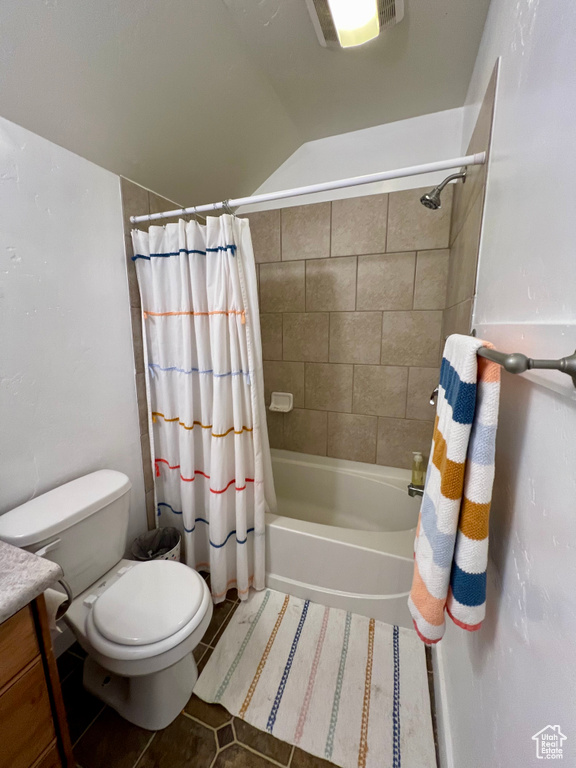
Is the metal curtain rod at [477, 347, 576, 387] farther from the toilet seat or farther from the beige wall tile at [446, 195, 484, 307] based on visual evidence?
the toilet seat

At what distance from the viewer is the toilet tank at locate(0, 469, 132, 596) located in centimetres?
98

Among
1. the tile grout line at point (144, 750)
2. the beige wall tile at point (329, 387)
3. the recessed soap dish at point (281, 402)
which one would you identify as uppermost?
the beige wall tile at point (329, 387)

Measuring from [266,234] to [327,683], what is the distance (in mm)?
2373

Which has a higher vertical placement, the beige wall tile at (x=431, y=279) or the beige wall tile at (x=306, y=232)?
the beige wall tile at (x=306, y=232)

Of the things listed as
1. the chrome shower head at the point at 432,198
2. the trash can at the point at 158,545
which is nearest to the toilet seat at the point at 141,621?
the trash can at the point at 158,545

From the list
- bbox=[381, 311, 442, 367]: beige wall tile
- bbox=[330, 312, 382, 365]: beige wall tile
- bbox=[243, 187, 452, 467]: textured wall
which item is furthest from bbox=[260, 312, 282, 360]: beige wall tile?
bbox=[381, 311, 442, 367]: beige wall tile

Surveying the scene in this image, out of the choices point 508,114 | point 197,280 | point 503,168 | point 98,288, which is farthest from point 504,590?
point 98,288

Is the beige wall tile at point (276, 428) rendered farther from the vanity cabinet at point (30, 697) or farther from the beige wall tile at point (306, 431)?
the vanity cabinet at point (30, 697)

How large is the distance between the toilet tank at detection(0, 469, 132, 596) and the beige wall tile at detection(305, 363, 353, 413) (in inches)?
50.1

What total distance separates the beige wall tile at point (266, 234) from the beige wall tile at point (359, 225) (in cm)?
39

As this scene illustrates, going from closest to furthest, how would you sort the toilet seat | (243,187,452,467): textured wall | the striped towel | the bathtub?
the striped towel < the toilet seat < the bathtub < (243,187,452,467): textured wall

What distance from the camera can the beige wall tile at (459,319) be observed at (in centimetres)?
111

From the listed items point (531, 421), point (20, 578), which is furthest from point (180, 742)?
point (531, 421)

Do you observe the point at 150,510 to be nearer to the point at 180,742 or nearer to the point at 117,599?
the point at 117,599
